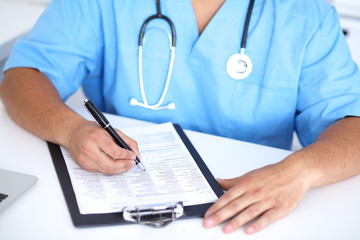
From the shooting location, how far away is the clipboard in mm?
703

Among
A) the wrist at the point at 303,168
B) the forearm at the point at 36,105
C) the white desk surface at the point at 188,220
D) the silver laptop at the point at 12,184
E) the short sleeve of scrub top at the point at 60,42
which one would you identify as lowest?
the white desk surface at the point at 188,220

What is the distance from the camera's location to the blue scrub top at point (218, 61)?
107 centimetres

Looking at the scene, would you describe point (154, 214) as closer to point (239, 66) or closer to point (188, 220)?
point (188, 220)

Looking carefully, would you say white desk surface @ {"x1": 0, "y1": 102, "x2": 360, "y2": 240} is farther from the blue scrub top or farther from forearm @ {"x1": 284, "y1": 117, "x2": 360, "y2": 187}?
the blue scrub top

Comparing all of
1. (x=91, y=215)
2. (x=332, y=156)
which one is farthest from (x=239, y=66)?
(x=91, y=215)

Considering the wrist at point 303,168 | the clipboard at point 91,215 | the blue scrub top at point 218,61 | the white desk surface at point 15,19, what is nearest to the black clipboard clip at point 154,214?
the clipboard at point 91,215

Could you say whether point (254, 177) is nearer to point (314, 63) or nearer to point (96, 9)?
point (314, 63)

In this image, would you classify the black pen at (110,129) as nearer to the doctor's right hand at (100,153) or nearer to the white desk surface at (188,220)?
the doctor's right hand at (100,153)

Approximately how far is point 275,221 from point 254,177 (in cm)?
9

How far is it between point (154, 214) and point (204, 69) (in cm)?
53

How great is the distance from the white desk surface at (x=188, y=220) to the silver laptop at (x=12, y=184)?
0.4 inches

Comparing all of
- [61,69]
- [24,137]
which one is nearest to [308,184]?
[24,137]

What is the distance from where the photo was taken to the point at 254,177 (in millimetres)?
789

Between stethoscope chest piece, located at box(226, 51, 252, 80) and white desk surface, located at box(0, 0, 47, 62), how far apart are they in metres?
0.73
